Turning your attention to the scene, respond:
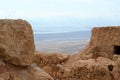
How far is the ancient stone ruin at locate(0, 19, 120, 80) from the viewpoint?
4379 millimetres

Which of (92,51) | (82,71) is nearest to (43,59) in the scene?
(82,71)

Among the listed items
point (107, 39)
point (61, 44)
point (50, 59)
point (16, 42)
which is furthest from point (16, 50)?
point (61, 44)

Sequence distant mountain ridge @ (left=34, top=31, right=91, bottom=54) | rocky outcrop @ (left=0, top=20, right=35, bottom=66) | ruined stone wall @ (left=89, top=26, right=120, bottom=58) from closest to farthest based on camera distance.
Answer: rocky outcrop @ (left=0, top=20, right=35, bottom=66) → ruined stone wall @ (left=89, top=26, right=120, bottom=58) → distant mountain ridge @ (left=34, top=31, right=91, bottom=54)

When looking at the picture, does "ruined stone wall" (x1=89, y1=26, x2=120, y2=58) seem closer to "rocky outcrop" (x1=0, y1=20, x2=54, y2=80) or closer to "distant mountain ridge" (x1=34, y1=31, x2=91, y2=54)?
"rocky outcrop" (x1=0, y1=20, x2=54, y2=80)

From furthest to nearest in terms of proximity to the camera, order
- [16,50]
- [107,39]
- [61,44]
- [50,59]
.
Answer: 1. [61,44]
2. [107,39]
3. [50,59]
4. [16,50]

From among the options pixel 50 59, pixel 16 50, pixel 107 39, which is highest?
pixel 16 50

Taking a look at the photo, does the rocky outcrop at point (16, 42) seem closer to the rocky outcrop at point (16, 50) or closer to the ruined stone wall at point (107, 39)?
the rocky outcrop at point (16, 50)

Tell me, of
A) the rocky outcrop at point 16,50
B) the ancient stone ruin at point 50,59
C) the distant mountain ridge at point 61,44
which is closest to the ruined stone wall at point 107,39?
the ancient stone ruin at point 50,59

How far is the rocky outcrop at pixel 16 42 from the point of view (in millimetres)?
4332

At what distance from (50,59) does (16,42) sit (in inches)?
342

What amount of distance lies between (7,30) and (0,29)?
0.10 m

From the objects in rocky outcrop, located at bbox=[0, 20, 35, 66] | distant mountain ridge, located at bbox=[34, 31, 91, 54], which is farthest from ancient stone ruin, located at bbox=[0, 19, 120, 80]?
distant mountain ridge, located at bbox=[34, 31, 91, 54]

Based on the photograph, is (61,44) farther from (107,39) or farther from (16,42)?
(16,42)

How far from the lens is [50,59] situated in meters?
13.1
